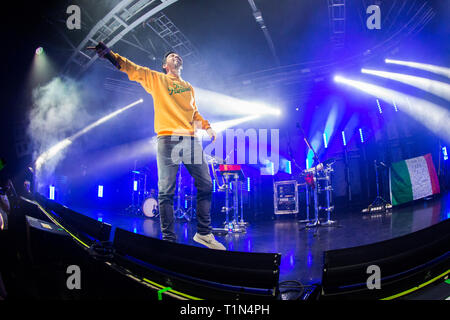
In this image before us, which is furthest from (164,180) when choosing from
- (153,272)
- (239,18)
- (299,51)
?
(299,51)

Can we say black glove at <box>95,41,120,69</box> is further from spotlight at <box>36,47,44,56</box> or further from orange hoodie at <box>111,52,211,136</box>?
spotlight at <box>36,47,44,56</box>

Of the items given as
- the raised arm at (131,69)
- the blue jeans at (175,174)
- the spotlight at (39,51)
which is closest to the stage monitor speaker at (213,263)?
the blue jeans at (175,174)

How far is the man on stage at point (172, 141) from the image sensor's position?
222 cm

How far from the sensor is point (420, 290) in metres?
1.29

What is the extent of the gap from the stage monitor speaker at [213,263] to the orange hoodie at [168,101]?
1.04 m

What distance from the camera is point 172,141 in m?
2.25

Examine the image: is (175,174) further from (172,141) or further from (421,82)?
(421,82)

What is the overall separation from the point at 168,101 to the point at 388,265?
211cm

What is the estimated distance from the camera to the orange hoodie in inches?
88.8

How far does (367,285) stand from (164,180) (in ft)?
5.61

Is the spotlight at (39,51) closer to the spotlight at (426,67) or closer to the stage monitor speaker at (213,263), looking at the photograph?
the stage monitor speaker at (213,263)

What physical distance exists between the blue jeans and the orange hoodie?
0.32 ft

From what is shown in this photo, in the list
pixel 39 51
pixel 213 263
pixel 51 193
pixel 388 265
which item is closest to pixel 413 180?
pixel 388 265

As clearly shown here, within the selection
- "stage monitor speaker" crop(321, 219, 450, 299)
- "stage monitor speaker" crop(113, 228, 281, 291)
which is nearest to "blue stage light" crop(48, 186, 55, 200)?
"stage monitor speaker" crop(113, 228, 281, 291)
